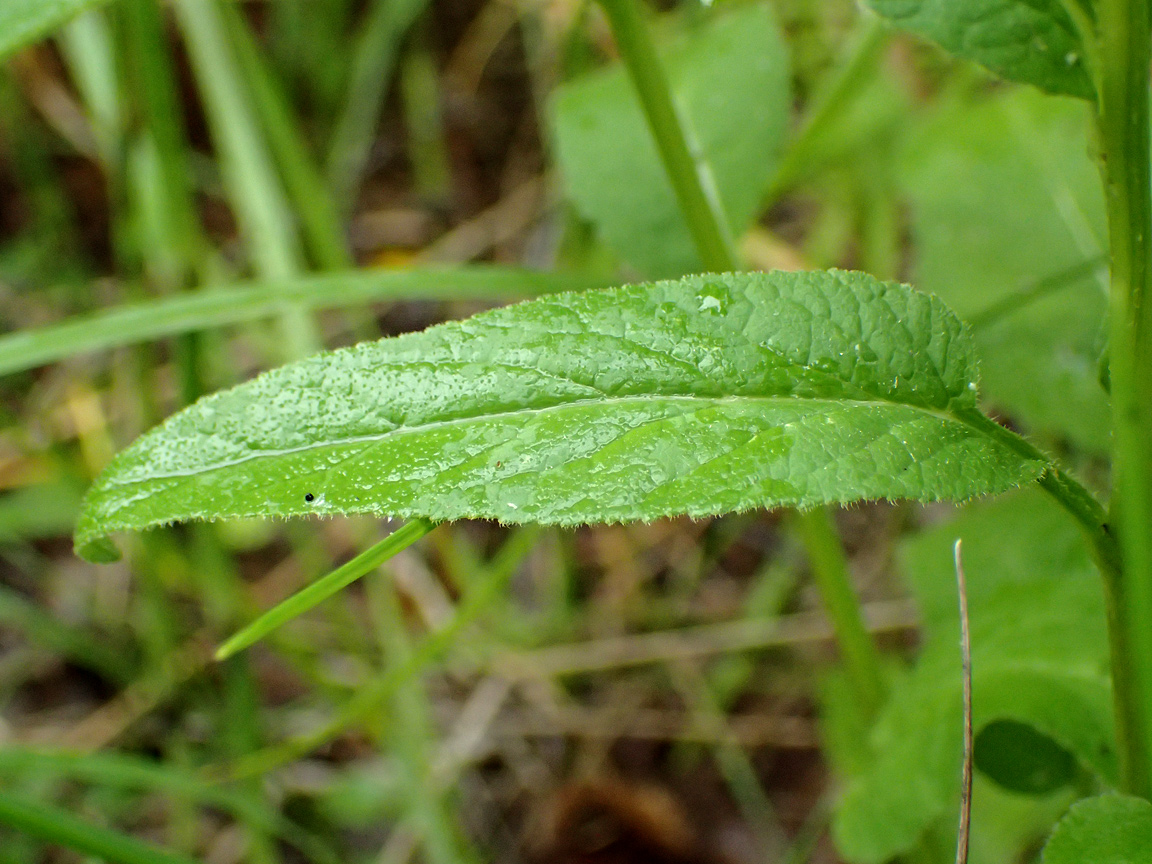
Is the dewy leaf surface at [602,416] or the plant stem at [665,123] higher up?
the plant stem at [665,123]

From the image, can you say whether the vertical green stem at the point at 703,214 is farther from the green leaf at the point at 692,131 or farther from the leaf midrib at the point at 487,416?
the leaf midrib at the point at 487,416

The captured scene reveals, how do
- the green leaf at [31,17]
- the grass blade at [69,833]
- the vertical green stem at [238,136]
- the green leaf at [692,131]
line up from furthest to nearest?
the vertical green stem at [238,136] < the green leaf at [692,131] < the grass blade at [69,833] < the green leaf at [31,17]

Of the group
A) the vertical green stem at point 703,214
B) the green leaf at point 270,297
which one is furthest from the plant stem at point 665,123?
the green leaf at point 270,297

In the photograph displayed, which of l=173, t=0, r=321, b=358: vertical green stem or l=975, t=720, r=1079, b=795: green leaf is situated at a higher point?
l=173, t=0, r=321, b=358: vertical green stem

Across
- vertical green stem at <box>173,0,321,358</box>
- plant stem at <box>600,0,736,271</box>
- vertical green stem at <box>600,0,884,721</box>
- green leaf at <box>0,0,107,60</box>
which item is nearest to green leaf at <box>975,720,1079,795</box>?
vertical green stem at <box>600,0,884,721</box>

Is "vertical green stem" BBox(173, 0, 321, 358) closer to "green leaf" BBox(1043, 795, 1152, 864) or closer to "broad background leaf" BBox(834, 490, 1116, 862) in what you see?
"broad background leaf" BBox(834, 490, 1116, 862)

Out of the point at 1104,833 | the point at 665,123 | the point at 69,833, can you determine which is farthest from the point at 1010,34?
the point at 69,833
